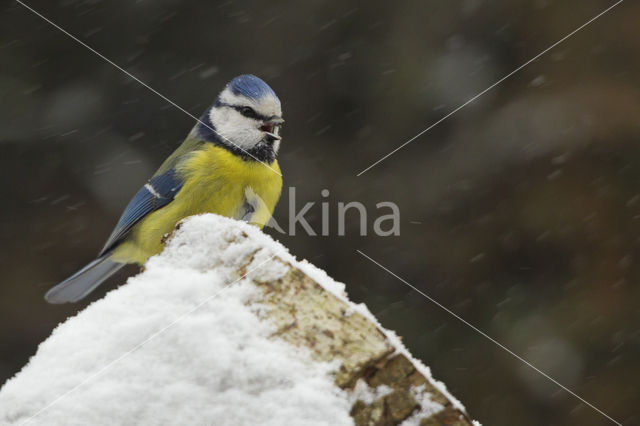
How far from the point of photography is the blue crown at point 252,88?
100 inches

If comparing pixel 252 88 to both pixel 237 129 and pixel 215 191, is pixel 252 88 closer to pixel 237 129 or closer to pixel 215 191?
pixel 237 129

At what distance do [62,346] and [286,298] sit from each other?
0.40m

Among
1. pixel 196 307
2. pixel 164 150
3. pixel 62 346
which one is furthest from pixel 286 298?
pixel 164 150

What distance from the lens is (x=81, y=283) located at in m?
2.87

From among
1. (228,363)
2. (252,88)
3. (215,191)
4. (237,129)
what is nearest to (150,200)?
(215,191)

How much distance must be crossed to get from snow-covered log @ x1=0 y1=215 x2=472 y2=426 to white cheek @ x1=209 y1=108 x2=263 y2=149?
1.42 metres

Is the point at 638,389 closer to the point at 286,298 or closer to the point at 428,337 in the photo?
the point at 428,337

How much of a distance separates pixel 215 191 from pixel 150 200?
311 millimetres

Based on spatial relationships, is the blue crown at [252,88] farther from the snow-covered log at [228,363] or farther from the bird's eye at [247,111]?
the snow-covered log at [228,363]

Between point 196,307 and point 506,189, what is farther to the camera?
point 506,189

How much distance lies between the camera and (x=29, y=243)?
11.6 feet

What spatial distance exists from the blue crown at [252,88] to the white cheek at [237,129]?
11cm

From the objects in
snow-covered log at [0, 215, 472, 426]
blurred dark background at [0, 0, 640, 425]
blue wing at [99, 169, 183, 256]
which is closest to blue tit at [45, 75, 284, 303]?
blue wing at [99, 169, 183, 256]

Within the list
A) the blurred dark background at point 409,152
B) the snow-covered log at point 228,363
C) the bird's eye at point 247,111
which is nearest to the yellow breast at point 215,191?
the bird's eye at point 247,111
